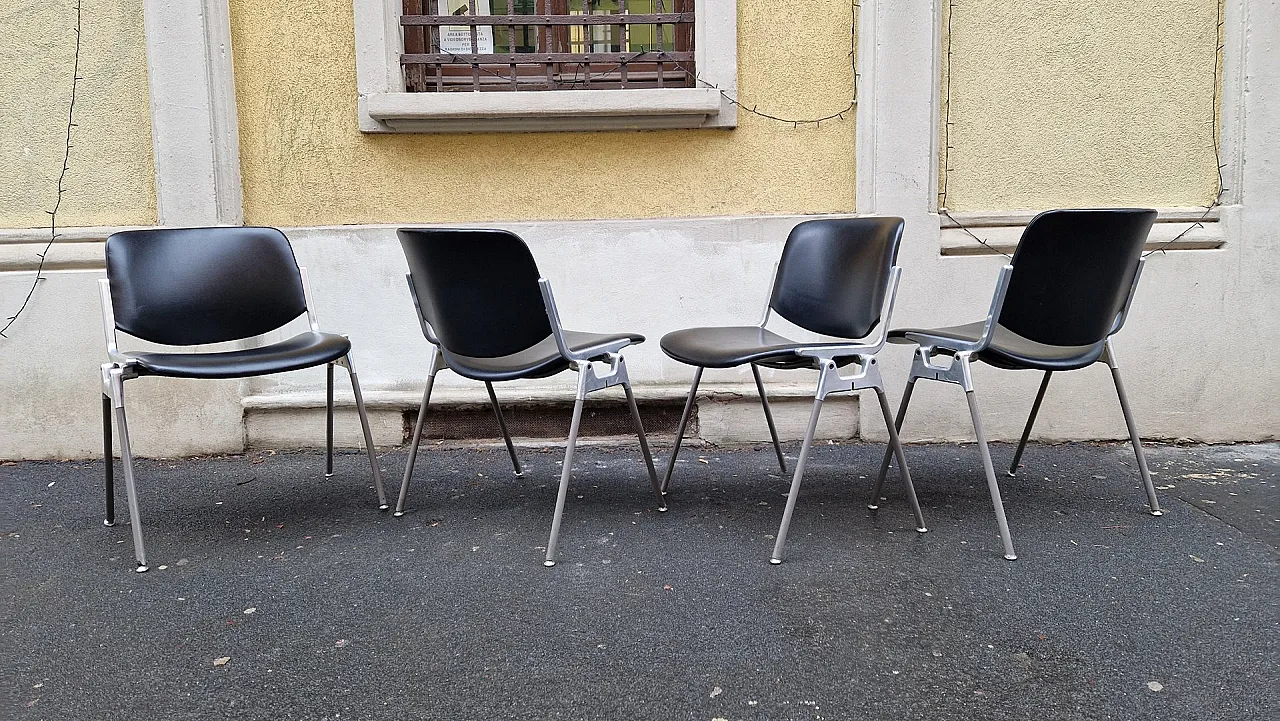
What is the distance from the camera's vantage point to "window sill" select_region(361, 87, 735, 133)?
146 inches

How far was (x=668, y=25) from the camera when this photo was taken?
403 cm

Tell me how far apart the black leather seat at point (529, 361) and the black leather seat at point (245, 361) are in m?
0.41

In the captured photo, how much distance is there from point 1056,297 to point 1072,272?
3.2 inches

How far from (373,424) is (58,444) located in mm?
1355

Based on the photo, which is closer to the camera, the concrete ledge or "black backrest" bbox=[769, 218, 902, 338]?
"black backrest" bbox=[769, 218, 902, 338]

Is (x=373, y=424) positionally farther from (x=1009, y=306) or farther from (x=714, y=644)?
(x=1009, y=306)

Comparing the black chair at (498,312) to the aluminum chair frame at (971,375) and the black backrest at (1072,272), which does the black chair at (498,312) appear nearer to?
the aluminum chair frame at (971,375)

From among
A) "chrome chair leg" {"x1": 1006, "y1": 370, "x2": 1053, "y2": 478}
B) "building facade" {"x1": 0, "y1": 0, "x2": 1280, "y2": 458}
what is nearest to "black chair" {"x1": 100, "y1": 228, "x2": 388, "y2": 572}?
"building facade" {"x1": 0, "y1": 0, "x2": 1280, "y2": 458}

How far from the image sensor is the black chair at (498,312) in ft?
8.35

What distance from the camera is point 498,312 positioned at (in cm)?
260

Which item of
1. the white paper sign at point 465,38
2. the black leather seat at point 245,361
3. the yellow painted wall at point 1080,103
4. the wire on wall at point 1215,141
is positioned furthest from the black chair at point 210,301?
the wire on wall at point 1215,141

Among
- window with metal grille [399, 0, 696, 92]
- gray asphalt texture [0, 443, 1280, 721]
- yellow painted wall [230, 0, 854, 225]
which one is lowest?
gray asphalt texture [0, 443, 1280, 721]

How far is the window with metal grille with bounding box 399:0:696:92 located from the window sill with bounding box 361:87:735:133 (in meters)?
0.23

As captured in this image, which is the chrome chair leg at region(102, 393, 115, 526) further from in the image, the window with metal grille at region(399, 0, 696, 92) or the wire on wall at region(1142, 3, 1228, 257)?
the wire on wall at region(1142, 3, 1228, 257)
